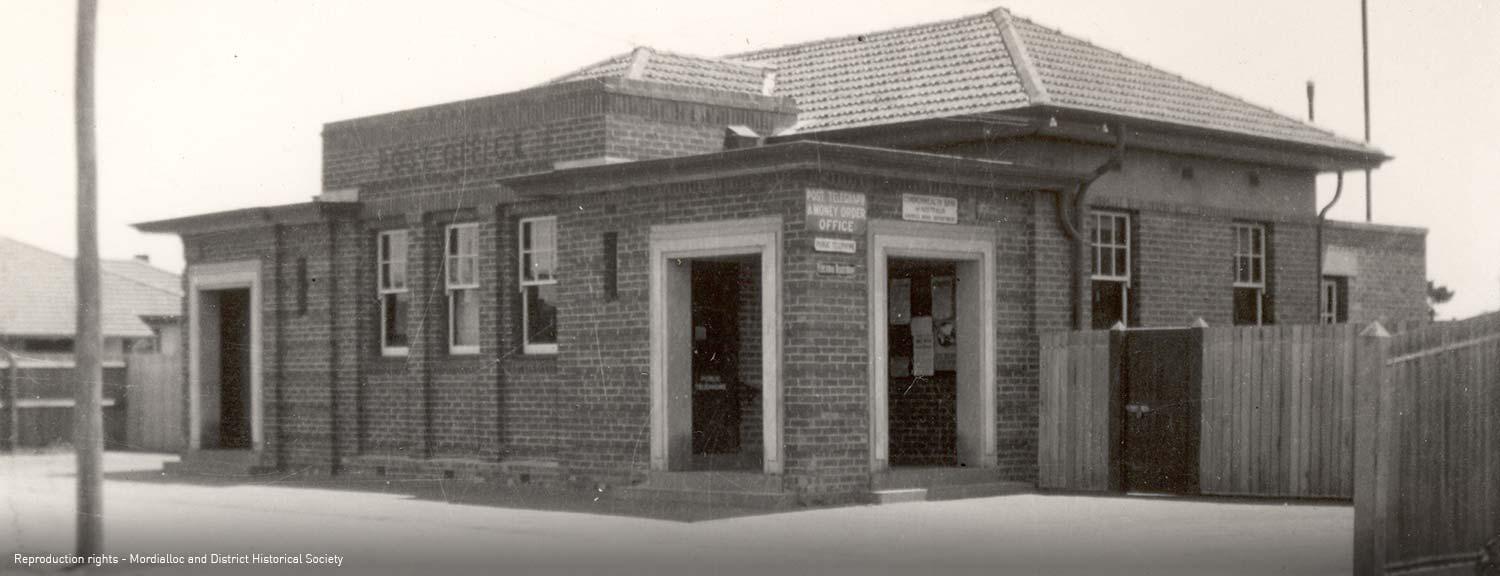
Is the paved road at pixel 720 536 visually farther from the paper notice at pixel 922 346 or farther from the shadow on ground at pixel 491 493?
the paper notice at pixel 922 346

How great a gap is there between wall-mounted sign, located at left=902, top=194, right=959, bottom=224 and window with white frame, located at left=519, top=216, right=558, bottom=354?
4438mm

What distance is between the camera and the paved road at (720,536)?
12.3 meters

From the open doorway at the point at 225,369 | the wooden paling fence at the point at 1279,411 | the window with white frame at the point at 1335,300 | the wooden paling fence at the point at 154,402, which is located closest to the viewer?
the wooden paling fence at the point at 1279,411

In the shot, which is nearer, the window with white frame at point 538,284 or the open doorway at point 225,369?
the window with white frame at point 538,284

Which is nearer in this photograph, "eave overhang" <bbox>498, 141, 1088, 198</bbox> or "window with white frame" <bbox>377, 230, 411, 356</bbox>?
"eave overhang" <bbox>498, 141, 1088, 198</bbox>

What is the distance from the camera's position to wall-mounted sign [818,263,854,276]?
1683cm

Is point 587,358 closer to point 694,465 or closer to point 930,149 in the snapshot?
point 694,465

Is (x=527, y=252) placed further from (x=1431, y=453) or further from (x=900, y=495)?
(x=1431, y=453)

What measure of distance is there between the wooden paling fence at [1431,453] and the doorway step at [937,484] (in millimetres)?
6708

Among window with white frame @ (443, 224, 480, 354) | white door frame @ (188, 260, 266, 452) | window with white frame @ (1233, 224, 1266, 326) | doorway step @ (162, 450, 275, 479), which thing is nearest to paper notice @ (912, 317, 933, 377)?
window with white frame @ (1233, 224, 1266, 326)

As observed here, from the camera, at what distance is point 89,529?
12383 millimetres

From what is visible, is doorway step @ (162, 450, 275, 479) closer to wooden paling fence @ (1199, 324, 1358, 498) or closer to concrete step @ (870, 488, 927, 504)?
concrete step @ (870, 488, 927, 504)

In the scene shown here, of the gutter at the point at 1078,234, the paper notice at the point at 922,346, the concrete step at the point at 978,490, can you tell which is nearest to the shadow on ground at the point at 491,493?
the concrete step at the point at 978,490

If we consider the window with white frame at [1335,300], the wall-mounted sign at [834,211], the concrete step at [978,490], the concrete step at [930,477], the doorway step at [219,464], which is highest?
the wall-mounted sign at [834,211]
